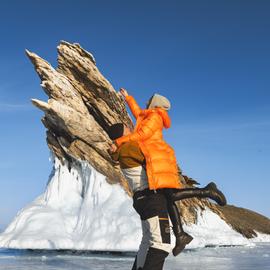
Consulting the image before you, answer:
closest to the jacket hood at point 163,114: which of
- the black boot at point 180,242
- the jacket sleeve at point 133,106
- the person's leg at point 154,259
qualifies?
the jacket sleeve at point 133,106

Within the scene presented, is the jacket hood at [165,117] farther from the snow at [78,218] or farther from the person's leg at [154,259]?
the snow at [78,218]

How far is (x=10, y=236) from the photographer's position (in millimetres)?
11547

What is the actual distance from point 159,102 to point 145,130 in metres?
0.45

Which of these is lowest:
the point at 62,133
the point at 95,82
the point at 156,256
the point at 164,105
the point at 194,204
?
the point at 156,256

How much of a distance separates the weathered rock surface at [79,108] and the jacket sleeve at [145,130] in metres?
9.10

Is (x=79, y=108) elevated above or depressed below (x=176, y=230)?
above

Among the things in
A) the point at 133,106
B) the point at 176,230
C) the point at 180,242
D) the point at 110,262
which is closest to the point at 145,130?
the point at 133,106

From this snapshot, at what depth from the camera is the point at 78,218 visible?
12.4 meters

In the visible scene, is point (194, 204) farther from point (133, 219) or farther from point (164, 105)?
point (164, 105)

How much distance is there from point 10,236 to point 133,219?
132 inches

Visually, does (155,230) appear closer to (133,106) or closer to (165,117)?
(165,117)

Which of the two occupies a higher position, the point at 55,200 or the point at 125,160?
the point at 55,200

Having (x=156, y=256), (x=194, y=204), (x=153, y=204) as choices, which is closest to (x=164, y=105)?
(x=153, y=204)

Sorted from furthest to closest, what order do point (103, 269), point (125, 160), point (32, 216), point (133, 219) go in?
point (32, 216), point (133, 219), point (103, 269), point (125, 160)
